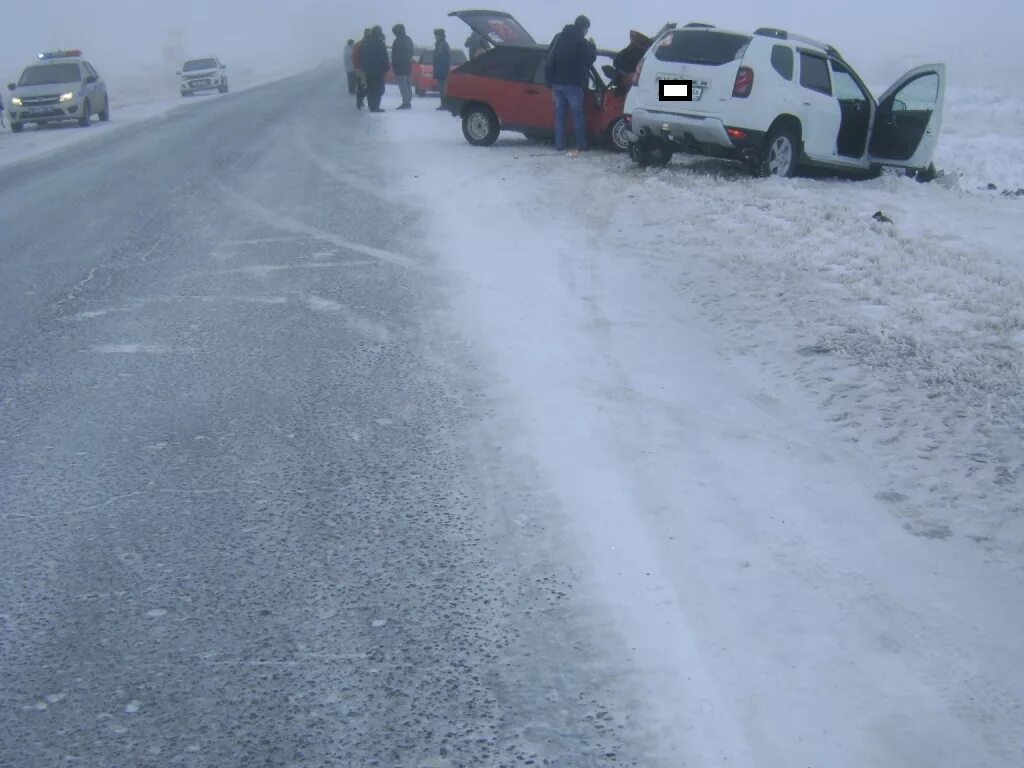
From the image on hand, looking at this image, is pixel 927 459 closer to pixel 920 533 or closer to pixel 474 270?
pixel 920 533

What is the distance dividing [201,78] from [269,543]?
42138mm

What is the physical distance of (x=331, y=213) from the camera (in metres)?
10.7

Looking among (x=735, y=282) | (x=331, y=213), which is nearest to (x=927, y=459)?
(x=735, y=282)

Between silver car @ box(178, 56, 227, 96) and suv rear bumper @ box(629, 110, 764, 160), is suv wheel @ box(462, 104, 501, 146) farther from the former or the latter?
silver car @ box(178, 56, 227, 96)

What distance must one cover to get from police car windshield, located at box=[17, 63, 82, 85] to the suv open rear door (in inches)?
463

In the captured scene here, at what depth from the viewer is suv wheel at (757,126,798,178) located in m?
12.0

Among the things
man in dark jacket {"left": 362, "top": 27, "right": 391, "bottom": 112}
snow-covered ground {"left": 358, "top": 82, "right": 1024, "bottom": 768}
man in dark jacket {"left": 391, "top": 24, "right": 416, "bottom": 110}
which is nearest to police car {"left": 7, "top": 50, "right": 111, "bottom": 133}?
man in dark jacket {"left": 362, "top": 27, "right": 391, "bottom": 112}

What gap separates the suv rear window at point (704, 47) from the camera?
39.0 feet

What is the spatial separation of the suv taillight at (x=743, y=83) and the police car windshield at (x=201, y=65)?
35802 millimetres

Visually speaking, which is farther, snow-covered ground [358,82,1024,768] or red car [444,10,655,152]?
red car [444,10,655,152]

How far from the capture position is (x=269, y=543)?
13.0 ft

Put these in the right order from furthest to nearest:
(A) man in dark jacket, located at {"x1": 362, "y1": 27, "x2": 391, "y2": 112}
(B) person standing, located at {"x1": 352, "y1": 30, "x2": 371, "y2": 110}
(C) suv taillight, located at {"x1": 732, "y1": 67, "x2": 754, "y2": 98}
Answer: (B) person standing, located at {"x1": 352, "y1": 30, "x2": 371, "y2": 110} → (A) man in dark jacket, located at {"x1": 362, "y1": 27, "x2": 391, "y2": 112} → (C) suv taillight, located at {"x1": 732, "y1": 67, "x2": 754, "y2": 98}

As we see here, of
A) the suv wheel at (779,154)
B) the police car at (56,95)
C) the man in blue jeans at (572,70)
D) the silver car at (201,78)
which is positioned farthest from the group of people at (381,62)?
the silver car at (201,78)

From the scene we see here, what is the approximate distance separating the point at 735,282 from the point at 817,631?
4464 millimetres
